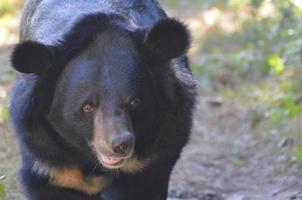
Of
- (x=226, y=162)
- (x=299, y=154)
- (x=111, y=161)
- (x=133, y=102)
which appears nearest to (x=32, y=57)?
(x=133, y=102)

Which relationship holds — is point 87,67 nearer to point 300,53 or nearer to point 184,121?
point 184,121

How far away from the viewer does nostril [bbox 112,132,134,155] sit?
4.14 meters

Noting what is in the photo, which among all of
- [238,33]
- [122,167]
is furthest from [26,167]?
[238,33]

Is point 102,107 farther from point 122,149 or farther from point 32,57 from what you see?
point 32,57

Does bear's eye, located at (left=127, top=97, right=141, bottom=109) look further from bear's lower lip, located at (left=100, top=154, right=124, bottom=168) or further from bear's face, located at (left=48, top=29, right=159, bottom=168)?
bear's lower lip, located at (left=100, top=154, right=124, bottom=168)

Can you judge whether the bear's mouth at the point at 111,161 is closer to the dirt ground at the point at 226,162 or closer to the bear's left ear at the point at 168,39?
the bear's left ear at the point at 168,39

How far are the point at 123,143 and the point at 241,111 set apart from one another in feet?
16.4

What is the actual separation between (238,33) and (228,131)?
3620 mm

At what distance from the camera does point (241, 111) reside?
9008 millimetres

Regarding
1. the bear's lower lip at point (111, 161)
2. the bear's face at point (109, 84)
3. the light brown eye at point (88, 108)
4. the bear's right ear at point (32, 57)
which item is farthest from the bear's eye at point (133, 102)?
the bear's right ear at point (32, 57)

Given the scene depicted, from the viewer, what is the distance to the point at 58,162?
4.75 metres

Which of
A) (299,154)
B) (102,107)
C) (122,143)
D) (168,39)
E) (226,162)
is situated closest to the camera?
(122,143)

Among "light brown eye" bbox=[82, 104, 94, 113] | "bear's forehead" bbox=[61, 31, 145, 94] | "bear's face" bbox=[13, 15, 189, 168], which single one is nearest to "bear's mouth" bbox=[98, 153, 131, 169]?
"bear's face" bbox=[13, 15, 189, 168]

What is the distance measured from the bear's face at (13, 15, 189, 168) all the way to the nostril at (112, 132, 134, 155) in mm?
55
